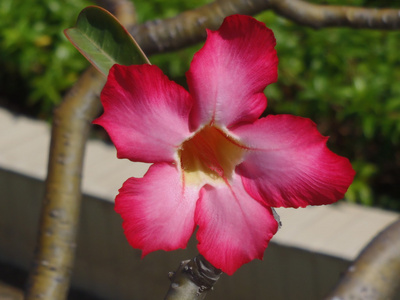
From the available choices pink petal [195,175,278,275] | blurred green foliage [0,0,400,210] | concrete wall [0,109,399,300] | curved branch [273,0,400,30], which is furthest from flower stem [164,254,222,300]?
blurred green foliage [0,0,400,210]

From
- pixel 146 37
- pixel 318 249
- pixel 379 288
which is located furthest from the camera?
pixel 318 249

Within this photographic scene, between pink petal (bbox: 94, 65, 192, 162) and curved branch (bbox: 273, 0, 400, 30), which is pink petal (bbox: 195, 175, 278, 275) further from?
curved branch (bbox: 273, 0, 400, 30)

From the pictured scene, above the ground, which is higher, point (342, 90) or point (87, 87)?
point (87, 87)

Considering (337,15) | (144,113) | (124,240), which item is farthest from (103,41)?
(124,240)

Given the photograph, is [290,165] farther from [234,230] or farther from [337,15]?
[337,15]

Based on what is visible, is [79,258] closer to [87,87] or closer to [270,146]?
[87,87]

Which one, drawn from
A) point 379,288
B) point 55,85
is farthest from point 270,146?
point 55,85

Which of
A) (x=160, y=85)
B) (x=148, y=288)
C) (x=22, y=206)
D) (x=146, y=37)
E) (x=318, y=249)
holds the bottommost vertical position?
(x=148, y=288)
